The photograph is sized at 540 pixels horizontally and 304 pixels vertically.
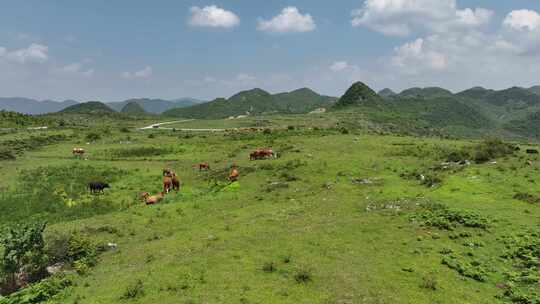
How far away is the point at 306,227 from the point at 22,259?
15528mm

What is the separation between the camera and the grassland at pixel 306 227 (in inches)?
601

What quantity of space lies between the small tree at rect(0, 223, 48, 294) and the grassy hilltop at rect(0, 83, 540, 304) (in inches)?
8.6

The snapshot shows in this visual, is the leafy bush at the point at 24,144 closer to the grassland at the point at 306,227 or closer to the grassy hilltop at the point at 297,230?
the grassland at the point at 306,227

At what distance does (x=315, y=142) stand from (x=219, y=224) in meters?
34.9

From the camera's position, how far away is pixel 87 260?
19.6 m

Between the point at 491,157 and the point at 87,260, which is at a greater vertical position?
the point at 491,157

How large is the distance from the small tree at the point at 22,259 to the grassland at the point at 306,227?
242cm

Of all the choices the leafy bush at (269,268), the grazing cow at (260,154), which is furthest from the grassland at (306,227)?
the grazing cow at (260,154)

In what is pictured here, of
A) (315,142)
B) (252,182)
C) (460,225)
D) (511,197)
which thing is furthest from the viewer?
(315,142)

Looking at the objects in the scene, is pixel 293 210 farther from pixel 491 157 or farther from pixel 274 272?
pixel 491 157

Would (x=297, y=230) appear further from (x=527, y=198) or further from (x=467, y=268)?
(x=527, y=198)

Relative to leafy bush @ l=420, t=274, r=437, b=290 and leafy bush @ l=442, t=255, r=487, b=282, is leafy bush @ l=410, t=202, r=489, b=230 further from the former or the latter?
leafy bush @ l=420, t=274, r=437, b=290

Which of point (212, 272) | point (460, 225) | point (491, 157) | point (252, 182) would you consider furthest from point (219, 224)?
point (491, 157)

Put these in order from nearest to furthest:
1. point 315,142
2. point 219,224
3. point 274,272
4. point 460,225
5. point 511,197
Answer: point 274,272, point 460,225, point 219,224, point 511,197, point 315,142
